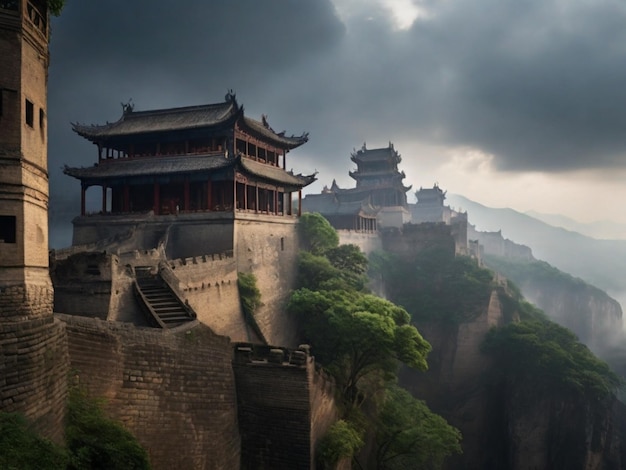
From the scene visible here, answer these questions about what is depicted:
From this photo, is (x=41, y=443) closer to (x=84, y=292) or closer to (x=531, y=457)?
(x=84, y=292)

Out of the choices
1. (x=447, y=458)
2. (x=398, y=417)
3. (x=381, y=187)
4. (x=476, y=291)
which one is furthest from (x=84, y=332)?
(x=381, y=187)

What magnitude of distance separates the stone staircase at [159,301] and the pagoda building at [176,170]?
857 cm

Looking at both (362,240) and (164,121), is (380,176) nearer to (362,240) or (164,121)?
(362,240)

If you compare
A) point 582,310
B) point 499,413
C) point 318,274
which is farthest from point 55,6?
point 582,310

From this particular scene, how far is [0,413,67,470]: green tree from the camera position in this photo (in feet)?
25.5

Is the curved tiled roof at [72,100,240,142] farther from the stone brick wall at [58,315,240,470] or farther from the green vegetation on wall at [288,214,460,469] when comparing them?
the stone brick wall at [58,315,240,470]

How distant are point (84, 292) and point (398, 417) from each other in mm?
19208

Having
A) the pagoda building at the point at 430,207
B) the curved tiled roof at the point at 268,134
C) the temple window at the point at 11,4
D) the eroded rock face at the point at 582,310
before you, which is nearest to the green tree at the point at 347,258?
the curved tiled roof at the point at 268,134

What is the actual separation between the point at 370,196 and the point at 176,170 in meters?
41.7

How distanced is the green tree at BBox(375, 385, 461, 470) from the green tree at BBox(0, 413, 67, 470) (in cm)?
1979

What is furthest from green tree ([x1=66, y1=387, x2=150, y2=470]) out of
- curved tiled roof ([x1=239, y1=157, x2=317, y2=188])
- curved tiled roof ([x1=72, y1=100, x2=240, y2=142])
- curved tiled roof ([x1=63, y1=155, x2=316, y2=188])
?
curved tiled roof ([x1=72, y1=100, x2=240, y2=142])

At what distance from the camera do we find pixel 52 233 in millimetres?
67875

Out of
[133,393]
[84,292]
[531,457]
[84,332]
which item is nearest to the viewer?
[84,332]

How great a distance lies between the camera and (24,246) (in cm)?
1001
